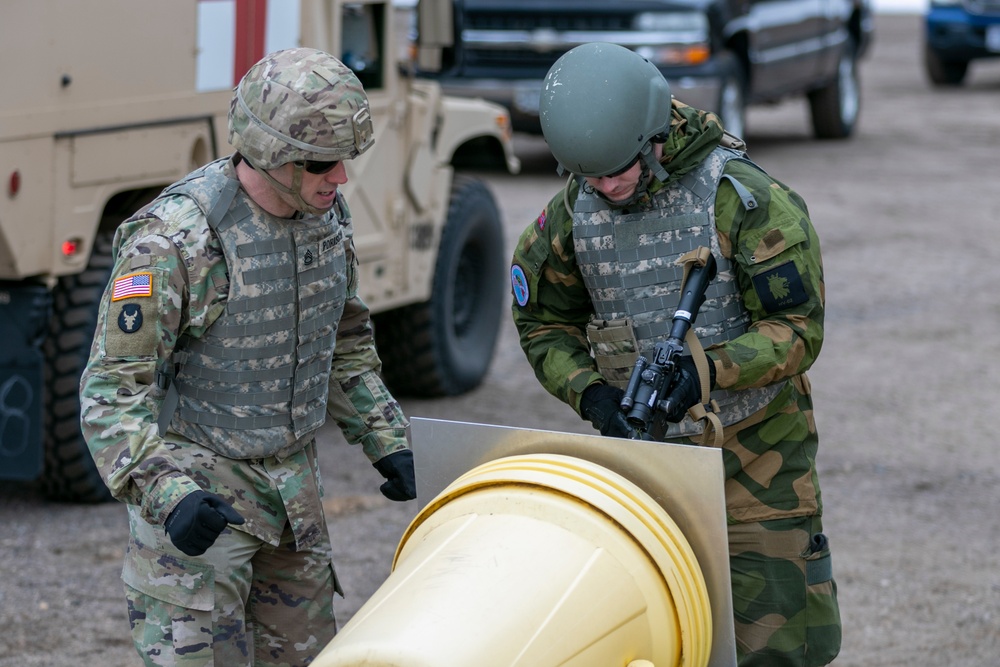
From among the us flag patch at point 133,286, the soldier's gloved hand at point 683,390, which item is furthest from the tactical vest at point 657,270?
the us flag patch at point 133,286

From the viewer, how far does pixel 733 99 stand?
527 inches

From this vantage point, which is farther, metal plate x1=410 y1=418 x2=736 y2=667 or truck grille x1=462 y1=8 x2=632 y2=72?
truck grille x1=462 y1=8 x2=632 y2=72

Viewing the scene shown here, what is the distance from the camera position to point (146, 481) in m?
2.98

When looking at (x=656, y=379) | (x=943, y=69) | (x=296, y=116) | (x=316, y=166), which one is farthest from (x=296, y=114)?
(x=943, y=69)

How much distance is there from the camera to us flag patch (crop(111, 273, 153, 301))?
10.0 feet

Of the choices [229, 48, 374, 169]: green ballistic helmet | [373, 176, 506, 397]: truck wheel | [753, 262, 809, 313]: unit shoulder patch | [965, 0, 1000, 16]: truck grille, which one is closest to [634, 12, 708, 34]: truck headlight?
[373, 176, 506, 397]: truck wheel

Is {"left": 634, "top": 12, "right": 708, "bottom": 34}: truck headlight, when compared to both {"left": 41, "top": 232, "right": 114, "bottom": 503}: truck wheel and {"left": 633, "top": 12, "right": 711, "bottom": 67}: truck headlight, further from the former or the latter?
{"left": 41, "top": 232, "right": 114, "bottom": 503}: truck wheel

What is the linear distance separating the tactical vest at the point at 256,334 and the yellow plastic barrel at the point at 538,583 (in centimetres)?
66

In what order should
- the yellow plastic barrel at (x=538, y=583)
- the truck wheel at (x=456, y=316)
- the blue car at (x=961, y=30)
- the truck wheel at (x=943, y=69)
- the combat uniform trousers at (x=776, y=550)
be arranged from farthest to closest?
1. the truck wheel at (x=943, y=69)
2. the blue car at (x=961, y=30)
3. the truck wheel at (x=456, y=316)
4. the combat uniform trousers at (x=776, y=550)
5. the yellow plastic barrel at (x=538, y=583)

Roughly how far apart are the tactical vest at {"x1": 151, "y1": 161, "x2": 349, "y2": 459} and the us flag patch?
0.58 ft

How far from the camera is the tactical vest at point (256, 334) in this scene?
3219mm

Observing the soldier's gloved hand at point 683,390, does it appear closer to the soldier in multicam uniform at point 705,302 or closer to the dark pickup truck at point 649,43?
the soldier in multicam uniform at point 705,302

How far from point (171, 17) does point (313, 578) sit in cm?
301

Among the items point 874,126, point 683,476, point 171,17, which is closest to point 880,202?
point 874,126
